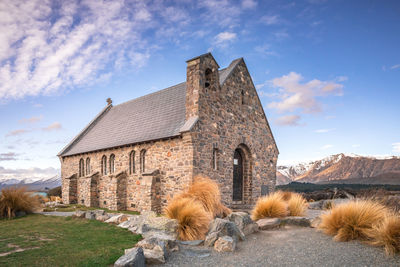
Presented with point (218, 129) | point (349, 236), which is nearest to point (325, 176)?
point (218, 129)

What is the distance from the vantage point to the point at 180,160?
14.0 meters

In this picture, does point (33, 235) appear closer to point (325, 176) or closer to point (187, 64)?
point (187, 64)

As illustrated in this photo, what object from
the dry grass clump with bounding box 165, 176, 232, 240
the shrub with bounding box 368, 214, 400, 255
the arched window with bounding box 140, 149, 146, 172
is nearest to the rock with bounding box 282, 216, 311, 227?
the dry grass clump with bounding box 165, 176, 232, 240

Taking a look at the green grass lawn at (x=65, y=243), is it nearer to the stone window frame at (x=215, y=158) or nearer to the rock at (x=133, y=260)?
the rock at (x=133, y=260)

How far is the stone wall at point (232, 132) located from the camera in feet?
46.1

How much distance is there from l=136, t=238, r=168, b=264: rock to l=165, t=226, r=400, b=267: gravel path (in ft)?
0.77

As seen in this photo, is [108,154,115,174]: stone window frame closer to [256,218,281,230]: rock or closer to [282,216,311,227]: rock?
[256,218,281,230]: rock

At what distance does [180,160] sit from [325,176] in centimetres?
2569

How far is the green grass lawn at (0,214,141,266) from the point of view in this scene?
6184mm

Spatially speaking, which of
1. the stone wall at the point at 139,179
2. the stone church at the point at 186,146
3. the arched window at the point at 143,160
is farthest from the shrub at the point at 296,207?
the arched window at the point at 143,160

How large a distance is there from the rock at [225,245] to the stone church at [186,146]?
19.2 feet

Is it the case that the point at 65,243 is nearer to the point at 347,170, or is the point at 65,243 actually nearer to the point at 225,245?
the point at 225,245

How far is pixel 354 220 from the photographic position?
7.34 m

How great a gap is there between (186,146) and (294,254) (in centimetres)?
799
